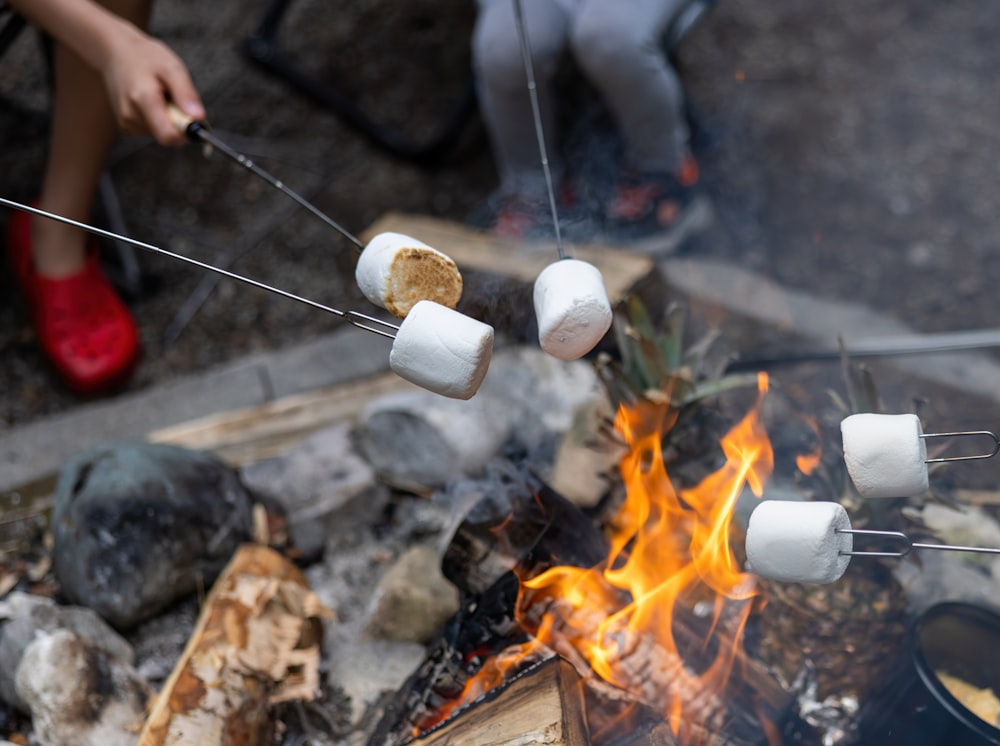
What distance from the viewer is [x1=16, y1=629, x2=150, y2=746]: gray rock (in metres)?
1.98

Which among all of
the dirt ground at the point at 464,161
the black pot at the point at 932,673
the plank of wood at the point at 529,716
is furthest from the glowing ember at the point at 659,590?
the dirt ground at the point at 464,161

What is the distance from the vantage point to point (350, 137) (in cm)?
438

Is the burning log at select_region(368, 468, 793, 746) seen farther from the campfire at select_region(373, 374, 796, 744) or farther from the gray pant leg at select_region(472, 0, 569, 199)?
the gray pant leg at select_region(472, 0, 569, 199)

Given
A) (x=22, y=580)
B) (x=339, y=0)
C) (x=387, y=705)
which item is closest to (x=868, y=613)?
(x=387, y=705)

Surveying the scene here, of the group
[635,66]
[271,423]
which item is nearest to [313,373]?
[271,423]

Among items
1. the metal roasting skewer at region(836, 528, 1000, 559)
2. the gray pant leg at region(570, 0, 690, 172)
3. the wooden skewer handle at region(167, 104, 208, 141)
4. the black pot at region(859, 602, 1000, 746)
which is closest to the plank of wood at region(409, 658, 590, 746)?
the metal roasting skewer at region(836, 528, 1000, 559)

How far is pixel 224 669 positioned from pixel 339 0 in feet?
12.8

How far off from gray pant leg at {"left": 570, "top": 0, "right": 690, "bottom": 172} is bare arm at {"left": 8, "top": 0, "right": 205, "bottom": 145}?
1.74m

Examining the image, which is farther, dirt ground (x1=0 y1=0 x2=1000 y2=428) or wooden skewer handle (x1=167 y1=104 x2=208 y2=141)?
dirt ground (x1=0 y1=0 x2=1000 y2=428)

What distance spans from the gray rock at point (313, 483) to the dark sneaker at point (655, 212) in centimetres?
151

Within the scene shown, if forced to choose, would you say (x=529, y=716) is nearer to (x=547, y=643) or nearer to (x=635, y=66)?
(x=547, y=643)

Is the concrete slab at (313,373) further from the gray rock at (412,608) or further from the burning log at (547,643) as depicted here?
the burning log at (547,643)

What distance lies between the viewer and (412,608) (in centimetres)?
221

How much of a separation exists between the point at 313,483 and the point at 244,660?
1.94 ft
